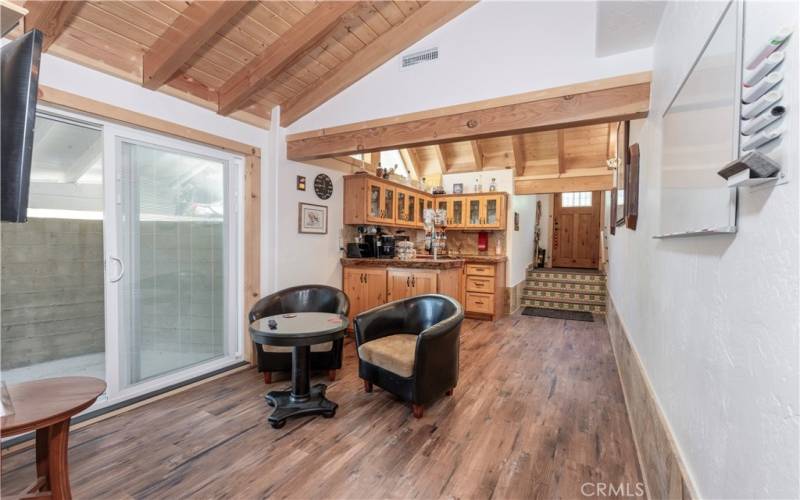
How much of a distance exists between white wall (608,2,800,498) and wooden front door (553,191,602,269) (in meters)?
7.93

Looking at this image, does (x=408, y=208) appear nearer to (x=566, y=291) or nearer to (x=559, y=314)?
(x=559, y=314)

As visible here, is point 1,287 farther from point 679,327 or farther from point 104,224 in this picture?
point 679,327

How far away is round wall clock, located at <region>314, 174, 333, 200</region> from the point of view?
4.20m

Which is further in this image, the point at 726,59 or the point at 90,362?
the point at 90,362

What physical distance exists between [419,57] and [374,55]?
0.45m

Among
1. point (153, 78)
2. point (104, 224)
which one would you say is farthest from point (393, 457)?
point (153, 78)

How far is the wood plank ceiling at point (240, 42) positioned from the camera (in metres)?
2.24

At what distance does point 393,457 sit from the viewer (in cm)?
209

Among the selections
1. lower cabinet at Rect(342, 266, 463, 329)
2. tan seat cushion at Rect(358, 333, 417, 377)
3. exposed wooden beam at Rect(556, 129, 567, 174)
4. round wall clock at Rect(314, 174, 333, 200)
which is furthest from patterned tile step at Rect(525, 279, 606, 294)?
tan seat cushion at Rect(358, 333, 417, 377)

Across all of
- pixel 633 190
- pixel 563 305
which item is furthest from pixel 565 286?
pixel 633 190

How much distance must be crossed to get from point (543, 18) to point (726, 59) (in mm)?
2100

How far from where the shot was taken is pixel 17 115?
1168mm

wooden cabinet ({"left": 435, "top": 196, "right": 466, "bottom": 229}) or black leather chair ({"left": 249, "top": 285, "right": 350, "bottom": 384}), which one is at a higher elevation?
wooden cabinet ({"left": 435, "top": 196, "right": 466, "bottom": 229})

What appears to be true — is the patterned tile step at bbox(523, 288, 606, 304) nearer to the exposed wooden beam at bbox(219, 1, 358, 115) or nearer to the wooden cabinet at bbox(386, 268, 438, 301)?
the wooden cabinet at bbox(386, 268, 438, 301)
